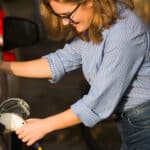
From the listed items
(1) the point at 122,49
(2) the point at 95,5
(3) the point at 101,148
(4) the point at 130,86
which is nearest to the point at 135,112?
(4) the point at 130,86

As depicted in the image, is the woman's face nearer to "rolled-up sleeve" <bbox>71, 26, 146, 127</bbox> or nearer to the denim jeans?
"rolled-up sleeve" <bbox>71, 26, 146, 127</bbox>

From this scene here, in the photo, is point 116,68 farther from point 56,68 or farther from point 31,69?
point 31,69

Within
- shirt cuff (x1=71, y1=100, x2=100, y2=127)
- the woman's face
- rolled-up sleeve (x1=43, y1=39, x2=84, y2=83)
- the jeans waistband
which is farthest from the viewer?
rolled-up sleeve (x1=43, y1=39, x2=84, y2=83)

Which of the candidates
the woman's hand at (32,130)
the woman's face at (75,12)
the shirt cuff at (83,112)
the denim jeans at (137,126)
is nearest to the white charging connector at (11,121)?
the woman's hand at (32,130)

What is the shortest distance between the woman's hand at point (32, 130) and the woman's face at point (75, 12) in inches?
15.5

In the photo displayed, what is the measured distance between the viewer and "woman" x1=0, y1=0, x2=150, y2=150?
1632mm

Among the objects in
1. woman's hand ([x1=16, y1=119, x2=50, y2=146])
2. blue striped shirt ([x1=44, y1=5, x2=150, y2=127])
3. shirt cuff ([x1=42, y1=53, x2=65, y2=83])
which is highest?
blue striped shirt ([x1=44, y1=5, x2=150, y2=127])

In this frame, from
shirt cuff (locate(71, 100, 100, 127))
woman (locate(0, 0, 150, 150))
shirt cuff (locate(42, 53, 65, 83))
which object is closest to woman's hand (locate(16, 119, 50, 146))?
woman (locate(0, 0, 150, 150))

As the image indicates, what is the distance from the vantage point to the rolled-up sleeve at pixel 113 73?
64.2 inches

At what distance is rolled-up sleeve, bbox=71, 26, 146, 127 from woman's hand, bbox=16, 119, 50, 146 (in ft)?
0.44

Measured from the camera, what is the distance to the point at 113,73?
5.40ft

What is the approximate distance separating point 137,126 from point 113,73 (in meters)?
0.40

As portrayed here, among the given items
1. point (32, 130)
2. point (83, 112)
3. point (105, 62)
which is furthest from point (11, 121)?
point (105, 62)

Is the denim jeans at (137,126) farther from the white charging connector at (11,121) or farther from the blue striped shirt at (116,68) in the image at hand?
the white charging connector at (11,121)
